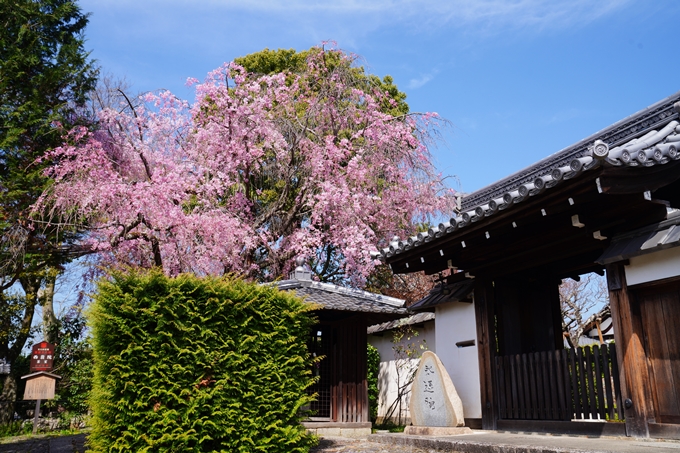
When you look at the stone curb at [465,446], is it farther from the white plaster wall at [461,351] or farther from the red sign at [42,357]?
the red sign at [42,357]

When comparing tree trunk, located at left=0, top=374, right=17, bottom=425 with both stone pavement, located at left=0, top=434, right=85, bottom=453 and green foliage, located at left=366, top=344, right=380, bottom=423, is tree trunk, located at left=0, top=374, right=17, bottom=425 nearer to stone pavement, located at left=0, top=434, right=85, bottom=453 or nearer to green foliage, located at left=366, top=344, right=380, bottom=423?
stone pavement, located at left=0, top=434, right=85, bottom=453

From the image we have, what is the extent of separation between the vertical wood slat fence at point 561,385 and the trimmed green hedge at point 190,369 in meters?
2.79

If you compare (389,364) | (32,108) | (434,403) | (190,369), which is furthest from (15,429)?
(434,403)

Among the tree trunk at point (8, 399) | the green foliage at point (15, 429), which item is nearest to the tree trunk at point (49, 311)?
the tree trunk at point (8, 399)

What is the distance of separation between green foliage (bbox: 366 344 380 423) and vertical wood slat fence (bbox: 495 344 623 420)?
686 centimetres

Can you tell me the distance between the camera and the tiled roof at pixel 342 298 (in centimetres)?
928

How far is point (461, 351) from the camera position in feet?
25.1

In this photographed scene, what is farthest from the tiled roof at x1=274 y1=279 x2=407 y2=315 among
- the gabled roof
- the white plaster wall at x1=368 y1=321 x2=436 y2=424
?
the white plaster wall at x1=368 y1=321 x2=436 y2=424

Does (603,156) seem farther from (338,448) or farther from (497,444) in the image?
(338,448)

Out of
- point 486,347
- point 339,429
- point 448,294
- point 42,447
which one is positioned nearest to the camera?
point 486,347

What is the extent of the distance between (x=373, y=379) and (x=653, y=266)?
368 inches

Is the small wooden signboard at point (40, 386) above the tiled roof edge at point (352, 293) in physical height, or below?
below

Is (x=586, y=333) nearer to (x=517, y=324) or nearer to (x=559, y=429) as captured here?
(x=517, y=324)

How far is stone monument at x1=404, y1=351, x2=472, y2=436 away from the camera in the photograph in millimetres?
6738
